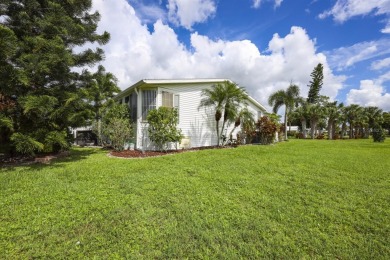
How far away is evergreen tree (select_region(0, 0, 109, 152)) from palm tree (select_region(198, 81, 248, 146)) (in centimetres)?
722

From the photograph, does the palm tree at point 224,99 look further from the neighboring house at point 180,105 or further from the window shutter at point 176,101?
the window shutter at point 176,101

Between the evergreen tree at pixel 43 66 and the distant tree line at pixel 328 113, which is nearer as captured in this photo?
the evergreen tree at pixel 43 66

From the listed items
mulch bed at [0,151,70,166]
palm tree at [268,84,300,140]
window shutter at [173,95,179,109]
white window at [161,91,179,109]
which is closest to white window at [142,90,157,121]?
white window at [161,91,179,109]

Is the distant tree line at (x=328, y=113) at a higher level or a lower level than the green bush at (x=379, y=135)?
higher

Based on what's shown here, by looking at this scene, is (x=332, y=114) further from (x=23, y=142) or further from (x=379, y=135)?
(x=23, y=142)

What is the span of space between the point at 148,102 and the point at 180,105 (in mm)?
2127

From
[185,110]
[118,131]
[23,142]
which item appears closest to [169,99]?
[185,110]

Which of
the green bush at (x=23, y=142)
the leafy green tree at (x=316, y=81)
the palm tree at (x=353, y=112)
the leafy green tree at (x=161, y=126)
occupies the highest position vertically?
the leafy green tree at (x=316, y=81)

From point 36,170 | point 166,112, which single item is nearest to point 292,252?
point 36,170

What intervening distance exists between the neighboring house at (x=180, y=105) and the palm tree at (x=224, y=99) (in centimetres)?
51

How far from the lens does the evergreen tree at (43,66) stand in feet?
23.9

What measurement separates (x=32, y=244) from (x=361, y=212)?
6660mm

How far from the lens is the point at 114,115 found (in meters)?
12.7

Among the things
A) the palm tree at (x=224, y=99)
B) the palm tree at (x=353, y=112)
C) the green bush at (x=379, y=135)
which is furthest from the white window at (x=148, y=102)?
the palm tree at (x=353, y=112)
